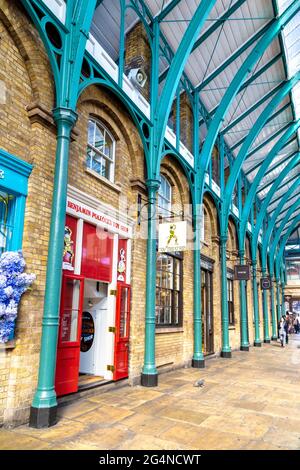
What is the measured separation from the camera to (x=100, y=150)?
809 cm

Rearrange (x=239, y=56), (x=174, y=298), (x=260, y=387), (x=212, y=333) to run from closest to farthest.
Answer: (x=260, y=387)
(x=174, y=298)
(x=239, y=56)
(x=212, y=333)

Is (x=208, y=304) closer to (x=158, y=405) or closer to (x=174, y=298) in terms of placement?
(x=174, y=298)

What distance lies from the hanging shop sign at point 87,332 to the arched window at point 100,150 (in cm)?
338

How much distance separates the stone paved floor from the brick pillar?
7693mm

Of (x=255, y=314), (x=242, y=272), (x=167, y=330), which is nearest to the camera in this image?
(x=167, y=330)

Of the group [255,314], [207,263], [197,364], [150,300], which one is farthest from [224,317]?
[255,314]

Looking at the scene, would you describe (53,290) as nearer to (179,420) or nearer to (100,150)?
(179,420)

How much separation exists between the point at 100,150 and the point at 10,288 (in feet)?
14.3

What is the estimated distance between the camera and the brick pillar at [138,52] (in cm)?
960

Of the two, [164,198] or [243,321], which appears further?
[243,321]

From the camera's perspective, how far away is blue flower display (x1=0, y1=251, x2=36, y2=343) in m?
4.74

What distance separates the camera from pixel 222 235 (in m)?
14.9

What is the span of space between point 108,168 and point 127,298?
318 centimetres
